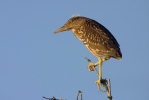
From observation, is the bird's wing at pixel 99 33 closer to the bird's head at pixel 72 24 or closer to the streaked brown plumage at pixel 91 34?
the streaked brown plumage at pixel 91 34

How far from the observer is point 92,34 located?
10.4 m

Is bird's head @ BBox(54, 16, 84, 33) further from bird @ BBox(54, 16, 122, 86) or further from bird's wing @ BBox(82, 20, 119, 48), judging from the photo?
bird's wing @ BBox(82, 20, 119, 48)

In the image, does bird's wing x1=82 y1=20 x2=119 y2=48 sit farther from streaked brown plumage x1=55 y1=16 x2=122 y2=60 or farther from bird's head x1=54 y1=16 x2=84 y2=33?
bird's head x1=54 y1=16 x2=84 y2=33

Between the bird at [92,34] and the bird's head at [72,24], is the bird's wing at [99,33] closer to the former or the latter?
the bird at [92,34]

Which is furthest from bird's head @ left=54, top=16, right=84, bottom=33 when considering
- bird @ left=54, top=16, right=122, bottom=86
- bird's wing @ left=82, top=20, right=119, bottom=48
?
bird's wing @ left=82, top=20, right=119, bottom=48

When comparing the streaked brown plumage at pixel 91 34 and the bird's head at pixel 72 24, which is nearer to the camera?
the streaked brown plumage at pixel 91 34

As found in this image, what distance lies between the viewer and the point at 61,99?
15.7ft

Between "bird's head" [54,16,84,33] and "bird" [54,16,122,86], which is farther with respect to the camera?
"bird's head" [54,16,84,33]

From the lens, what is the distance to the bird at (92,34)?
9.76 meters

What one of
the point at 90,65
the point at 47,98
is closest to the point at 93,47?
the point at 90,65

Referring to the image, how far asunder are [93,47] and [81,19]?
94cm

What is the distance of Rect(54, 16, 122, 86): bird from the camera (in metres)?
9.76

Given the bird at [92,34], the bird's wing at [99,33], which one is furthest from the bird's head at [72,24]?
the bird's wing at [99,33]

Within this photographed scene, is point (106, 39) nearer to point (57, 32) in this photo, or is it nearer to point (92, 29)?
point (92, 29)
